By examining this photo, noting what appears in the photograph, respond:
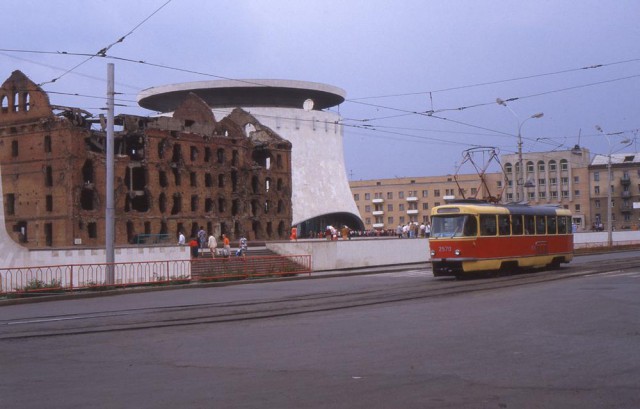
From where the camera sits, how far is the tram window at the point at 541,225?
2847cm

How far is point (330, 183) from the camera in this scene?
84812 millimetres

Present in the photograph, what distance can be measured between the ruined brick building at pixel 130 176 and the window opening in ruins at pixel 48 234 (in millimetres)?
68

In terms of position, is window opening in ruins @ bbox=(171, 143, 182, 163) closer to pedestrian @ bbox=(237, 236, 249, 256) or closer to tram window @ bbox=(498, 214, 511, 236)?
pedestrian @ bbox=(237, 236, 249, 256)

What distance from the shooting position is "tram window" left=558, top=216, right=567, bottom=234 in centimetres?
3027

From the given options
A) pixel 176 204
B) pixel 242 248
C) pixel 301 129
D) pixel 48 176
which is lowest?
pixel 242 248

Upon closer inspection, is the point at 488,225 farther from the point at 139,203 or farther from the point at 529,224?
the point at 139,203

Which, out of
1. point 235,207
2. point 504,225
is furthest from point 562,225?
point 235,207

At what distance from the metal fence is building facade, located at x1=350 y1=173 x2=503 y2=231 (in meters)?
73.9

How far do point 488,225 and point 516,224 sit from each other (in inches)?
80.3

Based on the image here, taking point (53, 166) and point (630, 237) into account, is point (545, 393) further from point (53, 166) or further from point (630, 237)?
point (630, 237)

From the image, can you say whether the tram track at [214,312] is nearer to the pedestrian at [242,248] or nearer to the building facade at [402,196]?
the pedestrian at [242,248]

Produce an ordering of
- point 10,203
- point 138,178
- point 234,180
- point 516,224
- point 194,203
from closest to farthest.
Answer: point 516,224
point 10,203
point 138,178
point 194,203
point 234,180

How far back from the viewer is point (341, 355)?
983 cm

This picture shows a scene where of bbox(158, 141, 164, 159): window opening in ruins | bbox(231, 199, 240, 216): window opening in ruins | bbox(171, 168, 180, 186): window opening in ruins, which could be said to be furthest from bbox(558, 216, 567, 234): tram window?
bbox(231, 199, 240, 216): window opening in ruins
